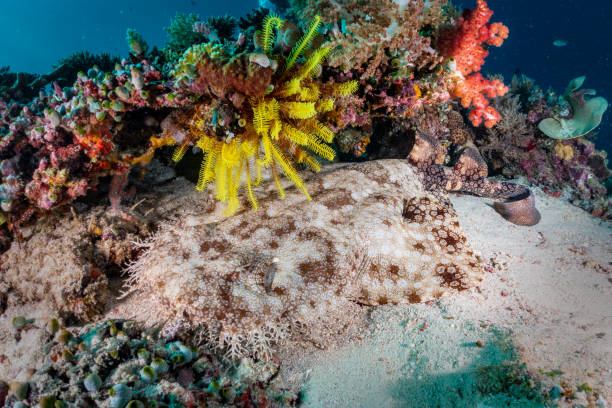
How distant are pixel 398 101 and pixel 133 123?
15.0ft

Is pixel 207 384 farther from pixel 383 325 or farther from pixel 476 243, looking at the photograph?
pixel 476 243

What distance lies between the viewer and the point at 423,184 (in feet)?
19.9

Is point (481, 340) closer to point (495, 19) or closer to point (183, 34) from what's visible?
point (183, 34)

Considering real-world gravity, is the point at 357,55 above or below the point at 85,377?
above

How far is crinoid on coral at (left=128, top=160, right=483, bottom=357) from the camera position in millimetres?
3266

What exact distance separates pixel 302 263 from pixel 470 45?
18.1ft

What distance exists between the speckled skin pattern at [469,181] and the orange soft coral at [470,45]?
135 cm

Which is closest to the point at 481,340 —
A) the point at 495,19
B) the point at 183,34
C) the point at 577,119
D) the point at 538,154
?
the point at 538,154

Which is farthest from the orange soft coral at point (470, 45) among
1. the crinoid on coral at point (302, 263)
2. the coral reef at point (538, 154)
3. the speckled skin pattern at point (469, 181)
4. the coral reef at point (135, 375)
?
the coral reef at point (135, 375)

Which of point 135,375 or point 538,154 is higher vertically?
point 135,375

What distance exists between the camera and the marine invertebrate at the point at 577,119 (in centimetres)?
789

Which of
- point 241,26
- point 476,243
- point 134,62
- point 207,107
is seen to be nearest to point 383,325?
point 476,243

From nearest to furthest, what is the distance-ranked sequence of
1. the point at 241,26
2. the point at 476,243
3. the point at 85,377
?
1. the point at 85,377
2. the point at 476,243
3. the point at 241,26

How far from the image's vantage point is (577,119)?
26.4ft
